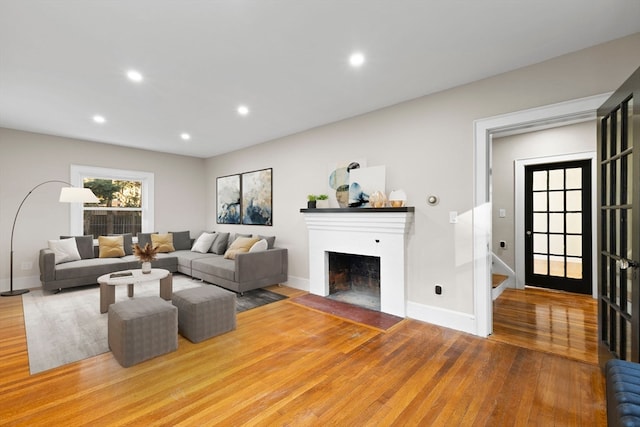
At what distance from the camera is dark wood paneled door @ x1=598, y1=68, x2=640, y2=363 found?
1.75m

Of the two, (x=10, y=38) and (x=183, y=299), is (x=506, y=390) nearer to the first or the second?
(x=183, y=299)

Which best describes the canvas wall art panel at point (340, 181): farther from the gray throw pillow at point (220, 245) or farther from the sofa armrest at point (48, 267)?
the sofa armrest at point (48, 267)

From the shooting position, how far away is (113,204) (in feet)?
19.1

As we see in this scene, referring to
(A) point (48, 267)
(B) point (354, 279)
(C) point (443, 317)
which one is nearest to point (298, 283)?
(B) point (354, 279)

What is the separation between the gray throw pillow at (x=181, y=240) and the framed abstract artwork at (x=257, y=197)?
4.61 feet

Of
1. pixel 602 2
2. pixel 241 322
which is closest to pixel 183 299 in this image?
pixel 241 322

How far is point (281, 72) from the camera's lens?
2.85 meters

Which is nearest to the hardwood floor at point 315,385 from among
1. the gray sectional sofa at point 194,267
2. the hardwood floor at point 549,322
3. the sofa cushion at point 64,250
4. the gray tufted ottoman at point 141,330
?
the gray tufted ottoman at point 141,330

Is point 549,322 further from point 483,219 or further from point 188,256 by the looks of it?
point 188,256

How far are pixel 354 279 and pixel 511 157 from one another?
3268 mm

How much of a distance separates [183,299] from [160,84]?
2221 mm

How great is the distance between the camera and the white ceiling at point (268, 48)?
197 centimetres

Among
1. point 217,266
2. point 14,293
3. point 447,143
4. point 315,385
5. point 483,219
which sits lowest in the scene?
point 315,385

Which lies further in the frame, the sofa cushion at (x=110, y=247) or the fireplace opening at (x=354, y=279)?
the sofa cushion at (x=110, y=247)
